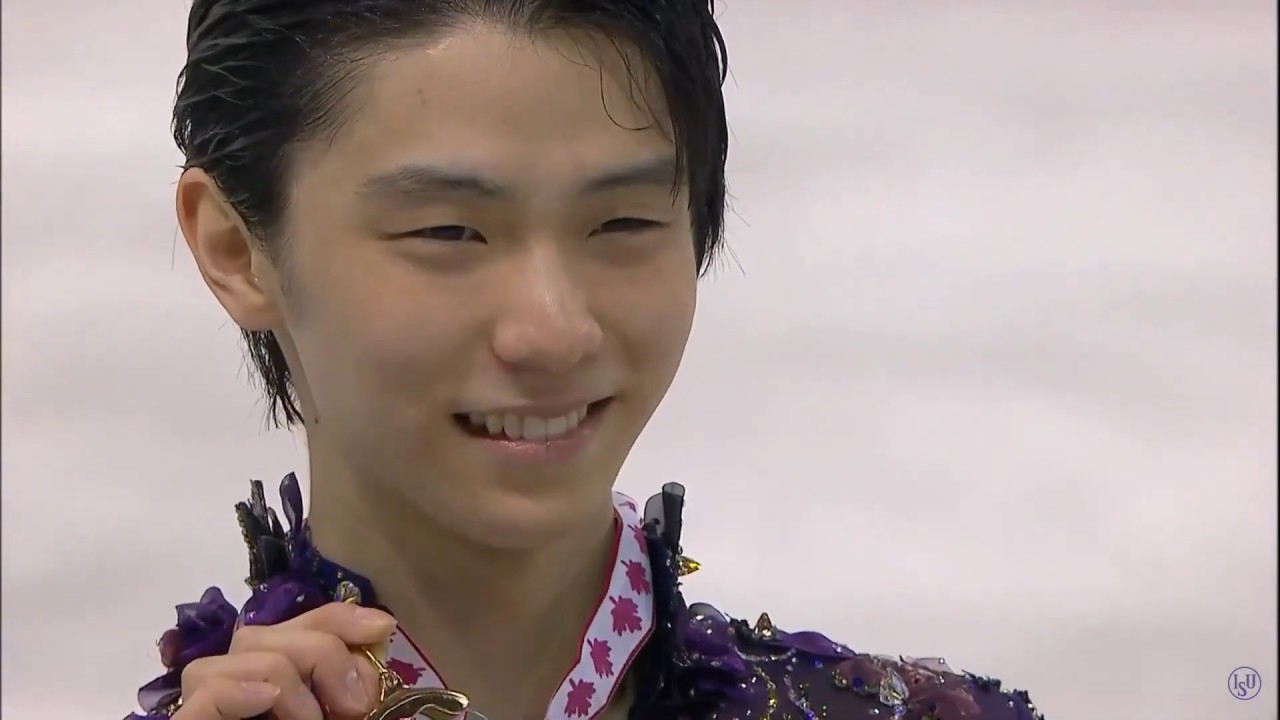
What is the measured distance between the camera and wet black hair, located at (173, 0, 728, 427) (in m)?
0.90

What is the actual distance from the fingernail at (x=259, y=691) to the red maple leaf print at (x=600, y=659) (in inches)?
9.9

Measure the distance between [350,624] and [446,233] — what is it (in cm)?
24

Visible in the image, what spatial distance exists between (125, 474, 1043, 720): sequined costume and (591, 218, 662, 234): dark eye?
9.9 inches

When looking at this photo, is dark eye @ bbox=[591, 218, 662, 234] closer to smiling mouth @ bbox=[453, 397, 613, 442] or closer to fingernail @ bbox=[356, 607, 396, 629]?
smiling mouth @ bbox=[453, 397, 613, 442]

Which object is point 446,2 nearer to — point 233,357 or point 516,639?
point 516,639

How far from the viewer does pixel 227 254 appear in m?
1.00

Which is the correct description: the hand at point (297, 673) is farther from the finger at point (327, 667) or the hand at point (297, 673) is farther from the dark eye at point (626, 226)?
the dark eye at point (626, 226)

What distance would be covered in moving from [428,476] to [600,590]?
0.61 ft

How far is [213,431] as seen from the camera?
5.57 feet

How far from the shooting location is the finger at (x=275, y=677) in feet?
2.78

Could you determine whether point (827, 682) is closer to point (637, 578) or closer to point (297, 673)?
point (637, 578)

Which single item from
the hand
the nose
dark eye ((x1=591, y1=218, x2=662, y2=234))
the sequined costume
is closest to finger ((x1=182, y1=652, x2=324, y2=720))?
the hand

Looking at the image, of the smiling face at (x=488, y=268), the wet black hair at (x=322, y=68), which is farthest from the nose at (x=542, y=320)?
the wet black hair at (x=322, y=68)

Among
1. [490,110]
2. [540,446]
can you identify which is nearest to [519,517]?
[540,446]
